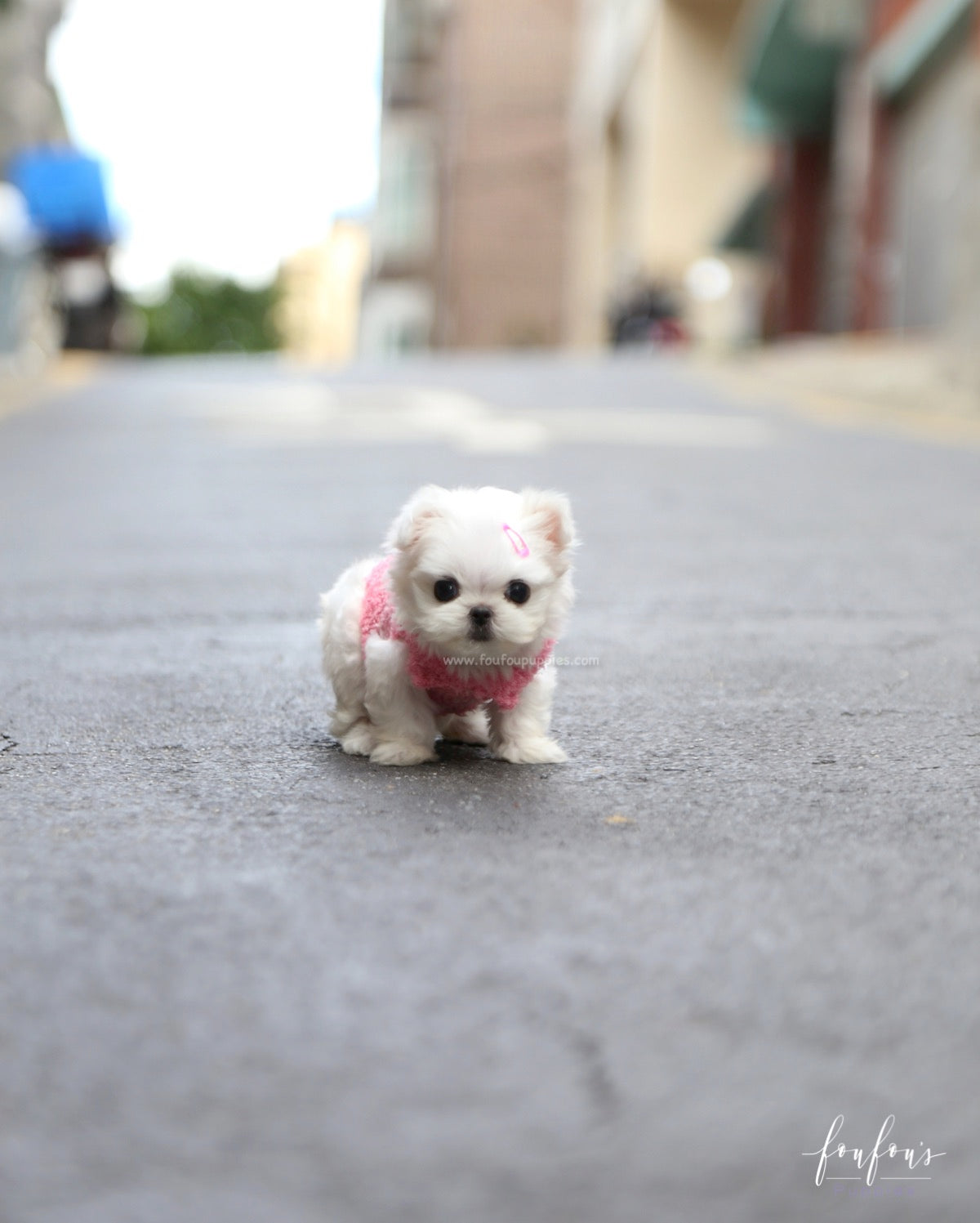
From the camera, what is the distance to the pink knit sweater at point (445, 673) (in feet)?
12.9

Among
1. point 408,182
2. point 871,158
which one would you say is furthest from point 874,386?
point 408,182

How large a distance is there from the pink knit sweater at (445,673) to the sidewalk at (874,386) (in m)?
11.8

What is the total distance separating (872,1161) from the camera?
7.04ft

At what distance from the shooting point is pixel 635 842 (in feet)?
11.2

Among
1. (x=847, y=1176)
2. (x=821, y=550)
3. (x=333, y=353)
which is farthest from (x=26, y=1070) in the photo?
(x=333, y=353)

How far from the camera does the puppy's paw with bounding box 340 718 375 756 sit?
4.21 metres

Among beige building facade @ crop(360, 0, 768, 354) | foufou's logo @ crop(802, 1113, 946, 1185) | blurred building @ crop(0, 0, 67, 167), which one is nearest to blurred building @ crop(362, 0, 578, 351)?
beige building facade @ crop(360, 0, 768, 354)

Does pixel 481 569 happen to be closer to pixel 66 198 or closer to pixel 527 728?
pixel 527 728

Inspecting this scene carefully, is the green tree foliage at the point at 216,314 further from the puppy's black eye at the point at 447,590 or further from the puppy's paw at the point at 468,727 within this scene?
the puppy's black eye at the point at 447,590

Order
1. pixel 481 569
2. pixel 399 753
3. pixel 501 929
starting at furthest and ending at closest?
pixel 399 753, pixel 481 569, pixel 501 929

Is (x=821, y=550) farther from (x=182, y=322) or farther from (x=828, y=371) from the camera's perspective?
(x=182, y=322)

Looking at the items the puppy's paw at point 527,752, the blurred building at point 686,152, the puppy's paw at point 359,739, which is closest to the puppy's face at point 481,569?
the puppy's paw at point 527,752

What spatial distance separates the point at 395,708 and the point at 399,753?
11 cm

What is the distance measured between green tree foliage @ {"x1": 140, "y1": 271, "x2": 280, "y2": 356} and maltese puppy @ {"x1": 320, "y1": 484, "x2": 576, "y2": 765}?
78929 millimetres
